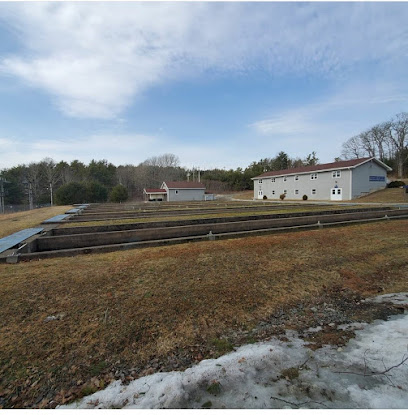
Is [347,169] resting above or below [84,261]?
A: above

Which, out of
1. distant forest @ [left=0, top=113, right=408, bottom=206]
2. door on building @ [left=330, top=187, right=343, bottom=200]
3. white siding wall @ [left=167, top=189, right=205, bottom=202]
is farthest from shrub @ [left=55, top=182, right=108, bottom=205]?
door on building @ [left=330, top=187, right=343, bottom=200]

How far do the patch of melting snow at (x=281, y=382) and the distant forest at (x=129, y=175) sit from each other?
3740 centimetres

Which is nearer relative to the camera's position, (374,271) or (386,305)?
(386,305)

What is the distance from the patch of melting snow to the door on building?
1191 inches

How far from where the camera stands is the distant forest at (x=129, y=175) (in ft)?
130

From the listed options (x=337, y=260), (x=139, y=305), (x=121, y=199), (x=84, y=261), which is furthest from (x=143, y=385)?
(x=121, y=199)

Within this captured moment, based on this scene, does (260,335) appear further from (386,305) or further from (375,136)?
(375,136)

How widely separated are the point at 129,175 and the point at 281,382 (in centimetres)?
6138

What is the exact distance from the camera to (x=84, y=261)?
556cm

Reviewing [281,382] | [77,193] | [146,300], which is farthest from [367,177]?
[77,193]

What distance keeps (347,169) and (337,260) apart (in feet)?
89.2

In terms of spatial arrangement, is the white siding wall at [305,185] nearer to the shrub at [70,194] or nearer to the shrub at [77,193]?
the shrub at [77,193]

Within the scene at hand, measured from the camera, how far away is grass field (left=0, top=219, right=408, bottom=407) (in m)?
2.46

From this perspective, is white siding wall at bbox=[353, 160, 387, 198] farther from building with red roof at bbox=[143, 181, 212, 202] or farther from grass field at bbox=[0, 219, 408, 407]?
grass field at bbox=[0, 219, 408, 407]
